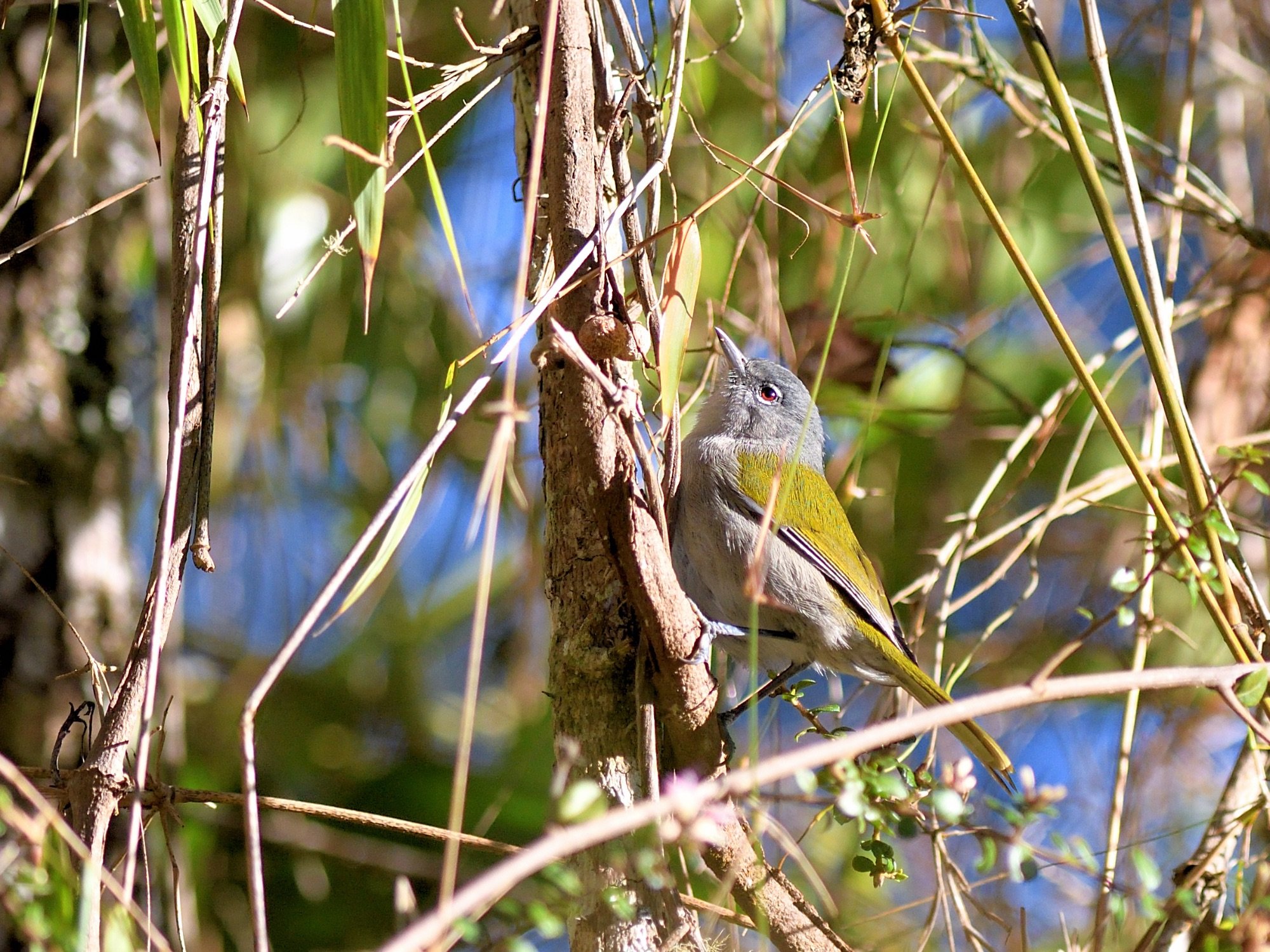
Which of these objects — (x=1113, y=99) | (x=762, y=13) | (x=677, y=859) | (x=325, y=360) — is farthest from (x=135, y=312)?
(x=1113, y=99)

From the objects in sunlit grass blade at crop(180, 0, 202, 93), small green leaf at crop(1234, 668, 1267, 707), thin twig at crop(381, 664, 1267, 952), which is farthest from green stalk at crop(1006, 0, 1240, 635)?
sunlit grass blade at crop(180, 0, 202, 93)

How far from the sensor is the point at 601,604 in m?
2.06

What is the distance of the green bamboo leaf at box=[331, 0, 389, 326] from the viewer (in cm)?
177

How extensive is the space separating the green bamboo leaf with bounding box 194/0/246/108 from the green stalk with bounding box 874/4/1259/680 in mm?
1122

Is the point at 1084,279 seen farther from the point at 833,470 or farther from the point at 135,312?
the point at 135,312

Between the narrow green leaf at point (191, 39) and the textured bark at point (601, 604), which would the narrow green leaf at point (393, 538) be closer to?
the textured bark at point (601, 604)

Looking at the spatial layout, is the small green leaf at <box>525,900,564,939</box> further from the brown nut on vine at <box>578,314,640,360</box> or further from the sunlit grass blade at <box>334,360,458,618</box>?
the brown nut on vine at <box>578,314,640,360</box>

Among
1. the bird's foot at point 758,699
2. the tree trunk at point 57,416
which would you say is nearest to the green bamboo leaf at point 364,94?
the bird's foot at point 758,699

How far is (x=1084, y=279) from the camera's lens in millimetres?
5191

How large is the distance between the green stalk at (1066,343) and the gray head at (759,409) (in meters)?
1.50

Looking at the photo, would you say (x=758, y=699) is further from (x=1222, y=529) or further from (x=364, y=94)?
(x=364, y=94)

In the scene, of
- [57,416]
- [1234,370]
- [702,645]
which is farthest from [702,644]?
[1234,370]

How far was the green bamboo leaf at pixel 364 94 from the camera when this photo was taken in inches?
69.8

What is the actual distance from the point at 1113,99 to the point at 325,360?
3.39 meters
